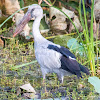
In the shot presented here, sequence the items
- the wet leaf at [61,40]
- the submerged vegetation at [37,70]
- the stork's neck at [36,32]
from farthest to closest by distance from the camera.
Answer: the wet leaf at [61,40]
the stork's neck at [36,32]
the submerged vegetation at [37,70]

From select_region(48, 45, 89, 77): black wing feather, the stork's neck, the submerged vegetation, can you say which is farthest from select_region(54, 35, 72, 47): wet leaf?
select_region(48, 45, 89, 77): black wing feather

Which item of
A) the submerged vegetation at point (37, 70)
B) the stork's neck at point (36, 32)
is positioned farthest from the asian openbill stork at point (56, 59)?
the submerged vegetation at point (37, 70)

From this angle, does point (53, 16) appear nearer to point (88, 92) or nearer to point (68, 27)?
point (68, 27)

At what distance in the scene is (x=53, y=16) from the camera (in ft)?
20.7

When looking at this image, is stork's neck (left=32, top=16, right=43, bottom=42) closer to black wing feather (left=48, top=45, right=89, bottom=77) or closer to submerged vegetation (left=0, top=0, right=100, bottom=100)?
black wing feather (left=48, top=45, right=89, bottom=77)

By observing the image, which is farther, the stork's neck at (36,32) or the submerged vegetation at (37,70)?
the stork's neck at (36,32)

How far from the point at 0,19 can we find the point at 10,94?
92.2 inches

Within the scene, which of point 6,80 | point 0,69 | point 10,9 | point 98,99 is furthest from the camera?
point 10,9

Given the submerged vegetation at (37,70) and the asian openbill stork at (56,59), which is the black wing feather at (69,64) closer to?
the asian openbill stork at (56,59)

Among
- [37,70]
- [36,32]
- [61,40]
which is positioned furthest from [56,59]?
[61,40]

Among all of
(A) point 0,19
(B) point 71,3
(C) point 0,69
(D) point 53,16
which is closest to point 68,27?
(D) point 53,16

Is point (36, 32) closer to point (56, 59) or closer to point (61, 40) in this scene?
point (56, 59)

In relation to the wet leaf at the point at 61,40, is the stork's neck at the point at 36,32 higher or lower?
higher

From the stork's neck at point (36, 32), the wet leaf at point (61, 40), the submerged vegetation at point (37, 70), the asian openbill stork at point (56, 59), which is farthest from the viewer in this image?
the wet leaf at point (61, 40)
